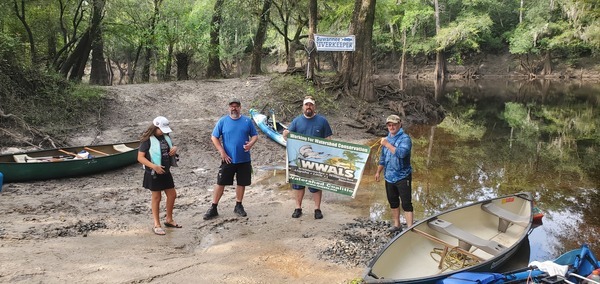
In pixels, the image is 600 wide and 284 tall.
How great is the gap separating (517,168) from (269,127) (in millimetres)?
7747

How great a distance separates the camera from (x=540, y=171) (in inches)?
472

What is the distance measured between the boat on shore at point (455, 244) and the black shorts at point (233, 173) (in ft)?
8.76

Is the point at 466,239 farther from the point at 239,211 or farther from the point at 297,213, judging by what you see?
the point at 239,211

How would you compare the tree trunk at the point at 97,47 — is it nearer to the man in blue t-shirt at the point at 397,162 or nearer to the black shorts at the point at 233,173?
the black shorts at the point at 233,173

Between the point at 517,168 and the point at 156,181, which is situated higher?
the point at 156,181

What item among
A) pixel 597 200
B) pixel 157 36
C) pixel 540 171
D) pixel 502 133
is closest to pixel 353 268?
pixel 597 200

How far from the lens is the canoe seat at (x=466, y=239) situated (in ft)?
18.3

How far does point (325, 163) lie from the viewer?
23.4 feet

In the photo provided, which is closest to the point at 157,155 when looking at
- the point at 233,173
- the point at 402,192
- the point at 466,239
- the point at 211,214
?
the point at 233,173

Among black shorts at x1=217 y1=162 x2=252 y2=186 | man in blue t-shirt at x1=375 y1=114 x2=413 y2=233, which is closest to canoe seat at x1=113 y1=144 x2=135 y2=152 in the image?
black shorts at x1=217 y1=162 x2=252 y2=186

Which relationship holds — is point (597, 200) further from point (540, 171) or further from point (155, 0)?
point (155, 0)

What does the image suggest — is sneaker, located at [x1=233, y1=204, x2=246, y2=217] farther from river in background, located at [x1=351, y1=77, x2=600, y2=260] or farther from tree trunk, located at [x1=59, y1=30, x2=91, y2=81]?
tree trunk, located at [x1=59, y1=30, x2=91, y2=81]

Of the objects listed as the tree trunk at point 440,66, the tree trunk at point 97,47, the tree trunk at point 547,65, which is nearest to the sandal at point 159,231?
the tree trunk at point 97,47

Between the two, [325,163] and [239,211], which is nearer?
[325,163]
